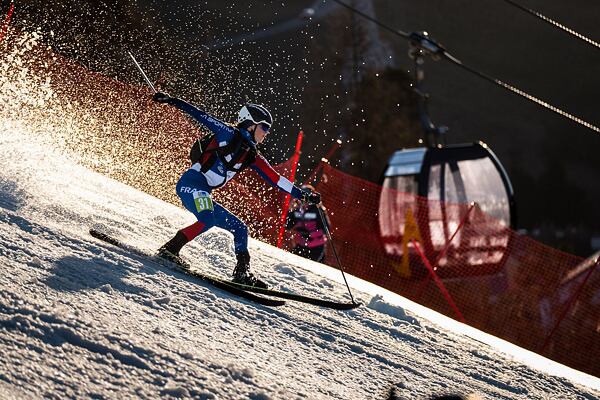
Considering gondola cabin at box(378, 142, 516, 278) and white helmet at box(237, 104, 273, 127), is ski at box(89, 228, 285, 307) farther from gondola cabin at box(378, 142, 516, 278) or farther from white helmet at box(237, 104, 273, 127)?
gondola cabin at box(378, 142, 516, 278)

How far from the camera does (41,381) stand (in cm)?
363

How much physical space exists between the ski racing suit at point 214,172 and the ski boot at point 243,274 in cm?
6

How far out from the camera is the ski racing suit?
20.2 ft

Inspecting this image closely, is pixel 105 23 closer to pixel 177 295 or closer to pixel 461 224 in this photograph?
pixel 461 224

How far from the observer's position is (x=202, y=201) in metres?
6.13

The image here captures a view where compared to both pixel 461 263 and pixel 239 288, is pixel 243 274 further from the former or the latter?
pixel 461 263

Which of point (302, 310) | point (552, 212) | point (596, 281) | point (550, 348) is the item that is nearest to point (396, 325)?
point (302, 310)

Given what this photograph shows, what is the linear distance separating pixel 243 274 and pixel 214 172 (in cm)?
83

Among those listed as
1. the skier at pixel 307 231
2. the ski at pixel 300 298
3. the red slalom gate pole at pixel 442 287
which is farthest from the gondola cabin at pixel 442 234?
the ski at pixel 300 298

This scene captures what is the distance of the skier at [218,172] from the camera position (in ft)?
20.2

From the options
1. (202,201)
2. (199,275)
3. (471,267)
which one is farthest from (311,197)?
(471,267)

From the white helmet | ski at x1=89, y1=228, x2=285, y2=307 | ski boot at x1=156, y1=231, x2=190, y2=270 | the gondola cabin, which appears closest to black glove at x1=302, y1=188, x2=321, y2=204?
the white helmet

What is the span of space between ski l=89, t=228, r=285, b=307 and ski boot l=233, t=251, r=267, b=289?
0.12 m

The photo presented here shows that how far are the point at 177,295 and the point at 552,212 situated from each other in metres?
55.6
